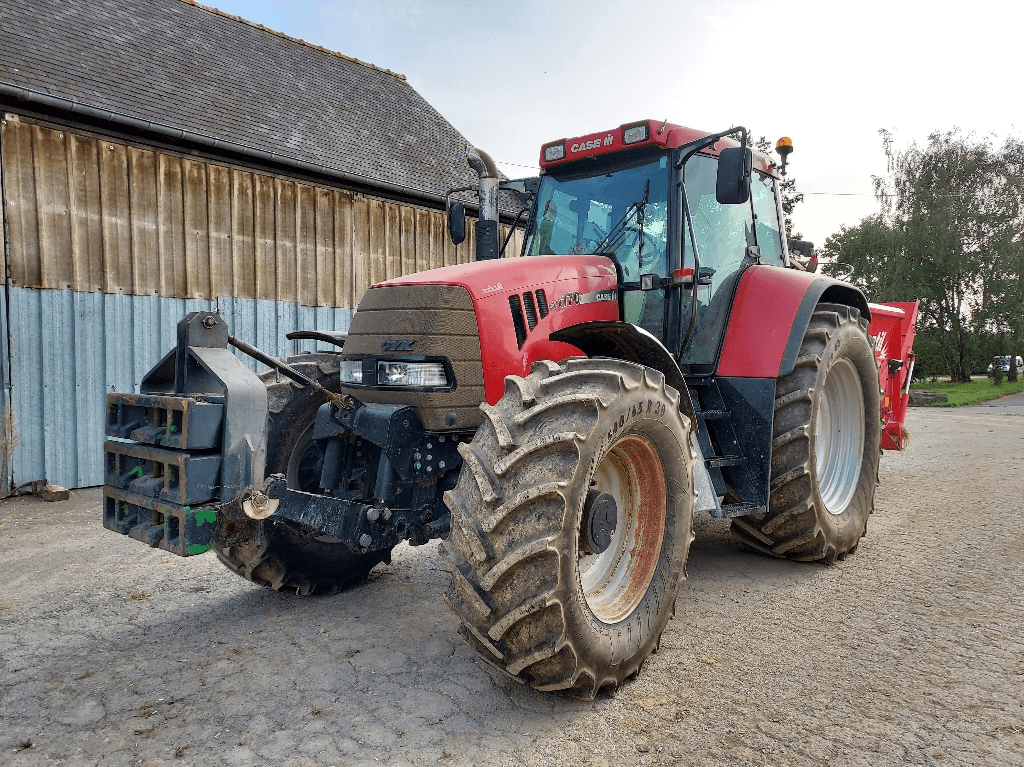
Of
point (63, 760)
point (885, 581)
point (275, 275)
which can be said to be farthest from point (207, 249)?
point (885, 581)

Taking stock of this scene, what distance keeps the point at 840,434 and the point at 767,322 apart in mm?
1427

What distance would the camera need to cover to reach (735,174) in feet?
12.7

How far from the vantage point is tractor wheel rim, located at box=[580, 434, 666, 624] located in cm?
332

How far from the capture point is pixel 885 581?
4.43 metres

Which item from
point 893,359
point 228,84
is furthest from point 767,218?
point 228,84

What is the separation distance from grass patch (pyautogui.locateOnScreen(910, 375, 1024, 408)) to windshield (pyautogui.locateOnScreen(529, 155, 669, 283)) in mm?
17774

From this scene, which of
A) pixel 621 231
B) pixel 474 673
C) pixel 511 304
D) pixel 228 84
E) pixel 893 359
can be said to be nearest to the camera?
pixel 474 673

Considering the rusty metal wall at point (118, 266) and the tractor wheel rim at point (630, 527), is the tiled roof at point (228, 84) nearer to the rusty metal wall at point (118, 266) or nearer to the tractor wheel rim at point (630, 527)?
the rusty metal wall at point (118, 266)

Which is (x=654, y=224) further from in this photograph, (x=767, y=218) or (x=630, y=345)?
(x=767, y=218)

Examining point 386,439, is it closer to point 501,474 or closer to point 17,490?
point 501,474

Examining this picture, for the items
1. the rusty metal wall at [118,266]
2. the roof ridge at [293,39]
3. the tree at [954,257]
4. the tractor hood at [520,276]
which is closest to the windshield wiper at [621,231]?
the tractor hood at [520,276]

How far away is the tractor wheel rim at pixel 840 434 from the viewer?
525 centimetres

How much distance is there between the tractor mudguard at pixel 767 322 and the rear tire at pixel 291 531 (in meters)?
2.43

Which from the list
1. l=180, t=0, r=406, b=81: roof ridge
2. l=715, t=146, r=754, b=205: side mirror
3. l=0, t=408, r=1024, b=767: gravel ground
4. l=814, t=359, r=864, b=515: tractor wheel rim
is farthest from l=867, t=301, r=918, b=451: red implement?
l=180, t=0, r=406, b=81: roof ridge
